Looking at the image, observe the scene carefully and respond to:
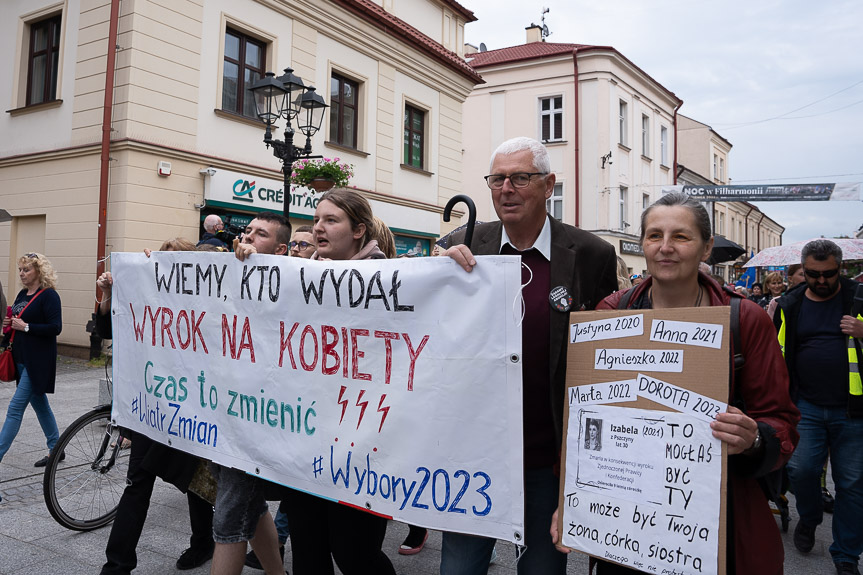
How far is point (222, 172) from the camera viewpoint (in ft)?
38.9

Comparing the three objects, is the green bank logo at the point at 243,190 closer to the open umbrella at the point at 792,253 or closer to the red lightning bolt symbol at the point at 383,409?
the open umbrella at the point at 792,253

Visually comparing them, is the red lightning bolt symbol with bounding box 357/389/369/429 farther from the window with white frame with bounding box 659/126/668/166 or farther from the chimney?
the chimney

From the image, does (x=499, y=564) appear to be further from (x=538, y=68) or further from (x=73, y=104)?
(x=538, y=68)

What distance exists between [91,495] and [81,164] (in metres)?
8.83

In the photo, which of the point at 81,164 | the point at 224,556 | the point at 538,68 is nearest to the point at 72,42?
the point at 81,164

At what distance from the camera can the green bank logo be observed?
476 inches

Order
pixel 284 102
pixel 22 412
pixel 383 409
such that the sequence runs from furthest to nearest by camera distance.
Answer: pixel 284 102 < pixel 22 412 < pixel 383 409

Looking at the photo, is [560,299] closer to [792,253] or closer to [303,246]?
[303,246]

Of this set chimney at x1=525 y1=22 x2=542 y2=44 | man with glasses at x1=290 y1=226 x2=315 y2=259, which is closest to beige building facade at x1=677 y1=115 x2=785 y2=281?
chimney at x1=525 y1=22 x2=542 y2=44

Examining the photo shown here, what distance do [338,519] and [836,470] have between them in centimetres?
322

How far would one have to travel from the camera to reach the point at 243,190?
40.0ft

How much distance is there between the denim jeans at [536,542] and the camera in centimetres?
218

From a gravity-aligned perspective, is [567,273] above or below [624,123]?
below

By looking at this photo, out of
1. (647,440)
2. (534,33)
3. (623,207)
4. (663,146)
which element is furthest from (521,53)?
(647,440)
